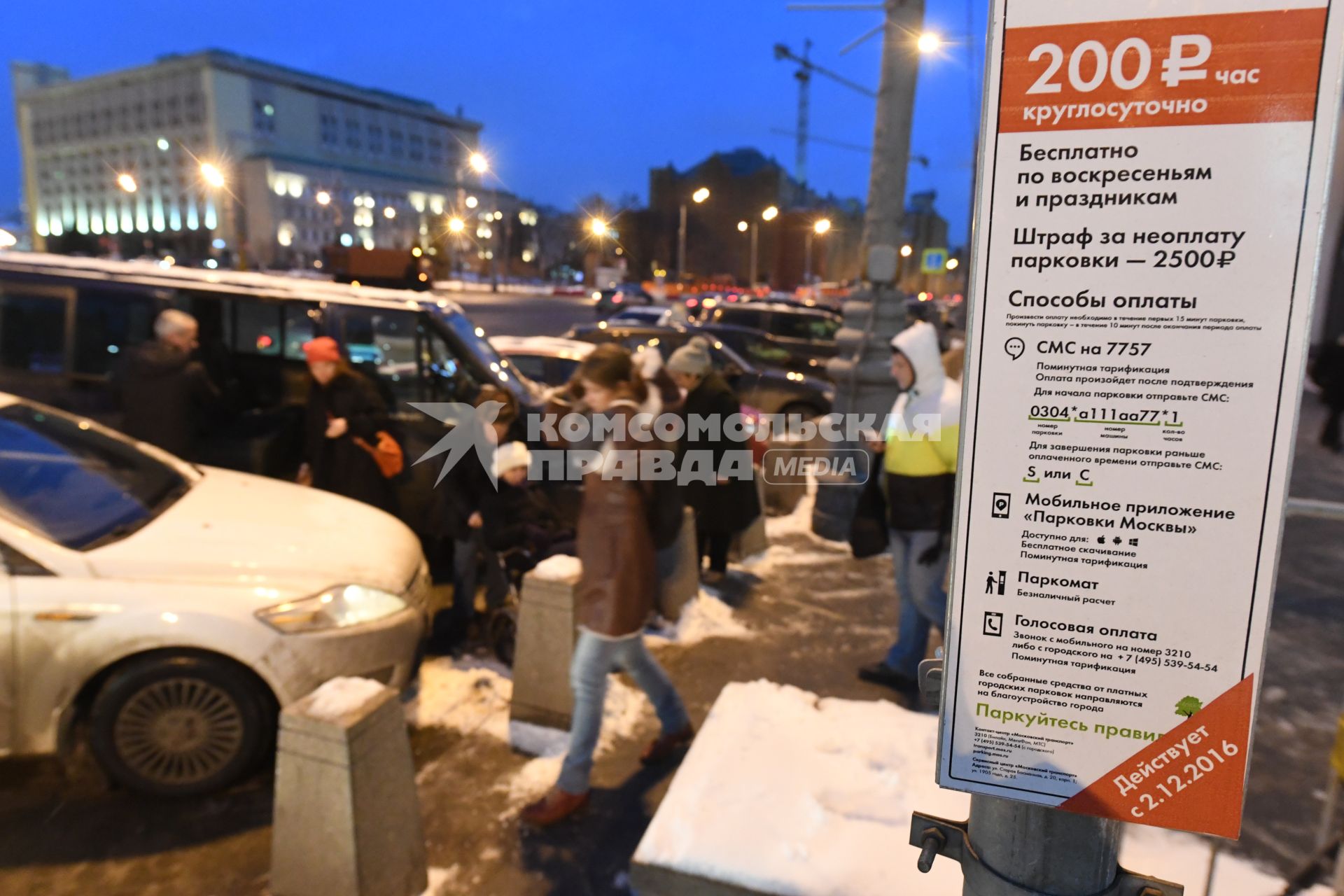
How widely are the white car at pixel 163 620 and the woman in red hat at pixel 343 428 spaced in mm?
1169

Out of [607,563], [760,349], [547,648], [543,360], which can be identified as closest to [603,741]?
[547,648]

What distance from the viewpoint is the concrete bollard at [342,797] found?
2818 mm

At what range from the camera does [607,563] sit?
3.37 meters

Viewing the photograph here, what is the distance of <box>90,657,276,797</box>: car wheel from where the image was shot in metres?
3.43

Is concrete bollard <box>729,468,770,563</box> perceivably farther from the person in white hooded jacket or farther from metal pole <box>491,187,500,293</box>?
metal pole <box>491,187,500,293</box>

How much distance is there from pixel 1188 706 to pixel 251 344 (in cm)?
696

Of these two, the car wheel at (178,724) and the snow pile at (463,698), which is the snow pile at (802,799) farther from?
the car wheel at (178,724)

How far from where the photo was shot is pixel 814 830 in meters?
2.72

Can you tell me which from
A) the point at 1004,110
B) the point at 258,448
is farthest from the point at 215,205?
the point at 1004,110

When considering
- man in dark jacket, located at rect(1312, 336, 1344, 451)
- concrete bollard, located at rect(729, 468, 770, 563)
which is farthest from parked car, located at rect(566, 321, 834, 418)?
man in dark jacket, located at rect(1312, 336, 1344, 451)

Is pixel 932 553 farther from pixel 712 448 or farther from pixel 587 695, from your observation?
pixel 587 695

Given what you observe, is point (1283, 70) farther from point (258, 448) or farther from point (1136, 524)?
point (258, 448)

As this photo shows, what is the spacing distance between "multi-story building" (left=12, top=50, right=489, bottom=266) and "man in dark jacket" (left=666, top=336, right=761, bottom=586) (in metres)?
74.8

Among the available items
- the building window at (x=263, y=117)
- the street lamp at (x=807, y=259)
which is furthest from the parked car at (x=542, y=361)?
the building window at (x=263, y=117)
